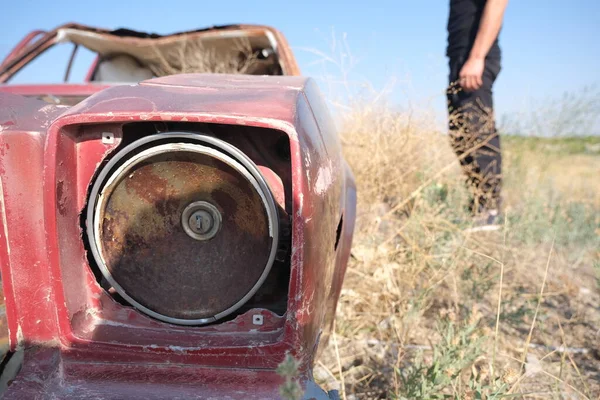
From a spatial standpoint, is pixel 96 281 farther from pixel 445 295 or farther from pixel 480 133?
pixel 480 133

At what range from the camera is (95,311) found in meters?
1.28

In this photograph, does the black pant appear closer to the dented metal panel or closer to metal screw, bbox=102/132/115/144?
the dented metal panel

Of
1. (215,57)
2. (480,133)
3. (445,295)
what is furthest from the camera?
(215,57)

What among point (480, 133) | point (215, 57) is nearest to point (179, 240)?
point (480, 133)

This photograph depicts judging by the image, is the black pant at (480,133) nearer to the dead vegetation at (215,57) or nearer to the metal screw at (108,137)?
the dead vegetation at (215,57)

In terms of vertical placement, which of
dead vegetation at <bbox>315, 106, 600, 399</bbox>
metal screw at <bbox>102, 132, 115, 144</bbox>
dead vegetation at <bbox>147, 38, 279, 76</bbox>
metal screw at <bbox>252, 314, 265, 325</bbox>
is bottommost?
dead vegetation at <bbox>315, 106, 600, 399</bbox>

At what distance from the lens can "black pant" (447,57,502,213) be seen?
3248 mm

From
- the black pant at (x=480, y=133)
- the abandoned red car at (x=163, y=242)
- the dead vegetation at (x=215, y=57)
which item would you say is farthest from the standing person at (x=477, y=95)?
the abandoned red car at (x=163, y=242)

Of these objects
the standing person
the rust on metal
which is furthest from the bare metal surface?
the standing person

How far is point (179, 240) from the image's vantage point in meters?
1.29

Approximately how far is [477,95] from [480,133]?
284 mm

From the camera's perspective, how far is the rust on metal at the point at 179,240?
48.3 inches

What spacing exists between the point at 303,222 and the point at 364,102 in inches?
91.4

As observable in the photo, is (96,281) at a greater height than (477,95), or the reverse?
(477,95)
